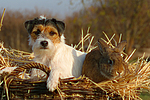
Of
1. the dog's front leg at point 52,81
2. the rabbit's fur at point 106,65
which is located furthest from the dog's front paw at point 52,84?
the rabbit's fur at point 106,65

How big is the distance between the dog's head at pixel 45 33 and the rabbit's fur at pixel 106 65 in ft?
2.42

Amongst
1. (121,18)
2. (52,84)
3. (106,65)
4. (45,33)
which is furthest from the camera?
(121,18)

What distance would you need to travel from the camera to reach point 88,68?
3238mm

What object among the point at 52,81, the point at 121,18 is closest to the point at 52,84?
the point at 52,81

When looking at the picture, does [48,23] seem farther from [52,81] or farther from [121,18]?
[121,18]

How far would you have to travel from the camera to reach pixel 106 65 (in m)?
2.81

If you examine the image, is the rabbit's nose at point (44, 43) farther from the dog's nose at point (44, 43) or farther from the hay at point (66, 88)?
the hay at point (66, 88)

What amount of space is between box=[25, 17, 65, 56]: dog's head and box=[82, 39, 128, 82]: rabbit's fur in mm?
737

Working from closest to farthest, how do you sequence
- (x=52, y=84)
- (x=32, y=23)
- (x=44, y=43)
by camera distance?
(x=52, y=84), (x=44, y=43), (x=32, y=23)

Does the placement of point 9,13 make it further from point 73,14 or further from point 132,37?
point 132,37

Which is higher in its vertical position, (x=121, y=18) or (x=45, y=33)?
(x=121, y=18)

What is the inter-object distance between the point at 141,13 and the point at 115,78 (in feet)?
42.8

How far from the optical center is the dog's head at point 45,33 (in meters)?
3.15

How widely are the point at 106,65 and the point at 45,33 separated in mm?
1182
